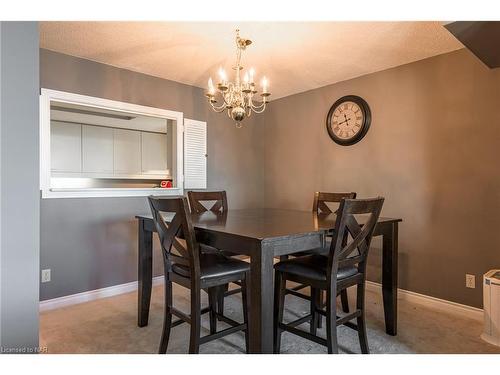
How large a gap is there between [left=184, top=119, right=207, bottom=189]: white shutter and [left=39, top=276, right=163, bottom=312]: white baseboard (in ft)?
3.99

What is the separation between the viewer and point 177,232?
1831 millimetres

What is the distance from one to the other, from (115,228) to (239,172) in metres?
1.71

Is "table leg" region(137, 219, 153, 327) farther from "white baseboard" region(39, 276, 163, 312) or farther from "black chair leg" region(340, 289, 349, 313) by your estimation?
"black chair leg" region(340, 289, 349, 313)

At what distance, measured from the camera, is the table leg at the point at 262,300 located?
1.49 metres

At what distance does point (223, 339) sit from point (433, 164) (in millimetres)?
2314

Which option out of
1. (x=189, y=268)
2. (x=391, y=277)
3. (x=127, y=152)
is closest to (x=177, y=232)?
(x=189, y=268)

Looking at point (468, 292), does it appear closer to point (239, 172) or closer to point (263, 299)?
point (263, 299)

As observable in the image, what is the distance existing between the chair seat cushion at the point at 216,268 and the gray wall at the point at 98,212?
1480 millimetres

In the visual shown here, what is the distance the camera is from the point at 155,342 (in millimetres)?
2125

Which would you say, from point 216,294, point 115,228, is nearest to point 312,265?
point 216,294

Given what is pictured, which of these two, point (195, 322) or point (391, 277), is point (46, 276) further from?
point (391, 277)

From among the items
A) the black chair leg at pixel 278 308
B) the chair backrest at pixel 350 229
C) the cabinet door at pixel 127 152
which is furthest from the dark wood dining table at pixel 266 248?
the cabinet door at pixel 127 152
